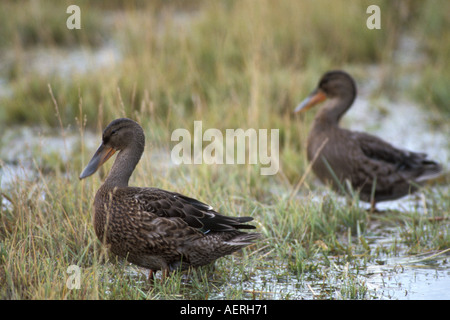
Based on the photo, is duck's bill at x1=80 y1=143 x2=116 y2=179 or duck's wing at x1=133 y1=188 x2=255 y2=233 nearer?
duck's wing at x1=133 y1=188 x2=255 y2=233

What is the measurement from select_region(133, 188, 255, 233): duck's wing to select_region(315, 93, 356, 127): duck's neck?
2.38 metres

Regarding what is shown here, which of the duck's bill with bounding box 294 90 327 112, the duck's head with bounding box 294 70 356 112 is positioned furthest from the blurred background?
the duck's head with bounding box 294 70 356 112

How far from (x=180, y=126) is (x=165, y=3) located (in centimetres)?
503

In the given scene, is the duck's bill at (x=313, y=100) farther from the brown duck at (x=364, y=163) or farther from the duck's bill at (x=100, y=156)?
the duck's bill at (x=100, y=156)

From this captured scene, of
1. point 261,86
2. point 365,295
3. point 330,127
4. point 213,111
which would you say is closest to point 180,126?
point 213,111

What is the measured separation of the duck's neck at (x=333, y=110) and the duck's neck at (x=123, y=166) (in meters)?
2.47

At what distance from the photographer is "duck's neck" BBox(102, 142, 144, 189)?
450 centimetres

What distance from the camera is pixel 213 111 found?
24.7 feet

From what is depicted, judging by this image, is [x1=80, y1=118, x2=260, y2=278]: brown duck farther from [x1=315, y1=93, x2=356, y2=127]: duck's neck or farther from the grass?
[x1=315, y1=93, x2=356, y2=127]: duck's neck

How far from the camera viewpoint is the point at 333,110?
661 cm

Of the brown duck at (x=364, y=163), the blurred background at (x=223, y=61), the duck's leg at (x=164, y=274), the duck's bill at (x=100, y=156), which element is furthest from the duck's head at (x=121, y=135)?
the blurred background at (x=223, y=61)

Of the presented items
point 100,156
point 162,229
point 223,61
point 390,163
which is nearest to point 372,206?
point 390,163

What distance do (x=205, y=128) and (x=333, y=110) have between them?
4.65ft

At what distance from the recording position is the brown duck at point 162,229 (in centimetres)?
419
